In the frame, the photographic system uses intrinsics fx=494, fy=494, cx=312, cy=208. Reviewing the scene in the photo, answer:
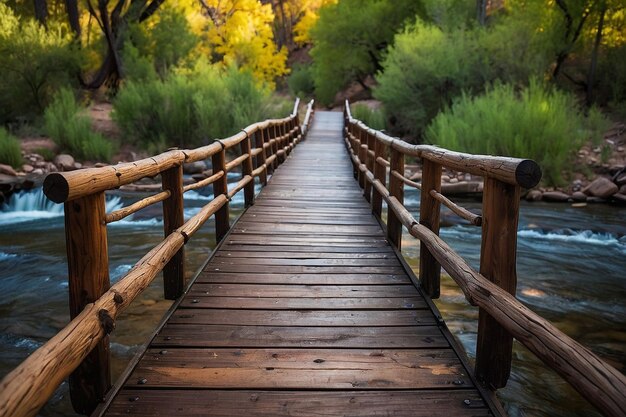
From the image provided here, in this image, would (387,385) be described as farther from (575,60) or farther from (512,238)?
(575,60)

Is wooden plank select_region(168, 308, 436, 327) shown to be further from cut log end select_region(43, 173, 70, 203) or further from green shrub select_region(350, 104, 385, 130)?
green shrub select_region(350, 104, 385, 130)

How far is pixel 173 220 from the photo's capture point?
3.82 meters

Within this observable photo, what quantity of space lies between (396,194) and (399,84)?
13339 millimetres

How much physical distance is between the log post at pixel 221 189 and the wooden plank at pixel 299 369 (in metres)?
2.71

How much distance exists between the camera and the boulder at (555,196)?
11.4 metres

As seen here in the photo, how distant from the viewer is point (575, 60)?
20172 mm

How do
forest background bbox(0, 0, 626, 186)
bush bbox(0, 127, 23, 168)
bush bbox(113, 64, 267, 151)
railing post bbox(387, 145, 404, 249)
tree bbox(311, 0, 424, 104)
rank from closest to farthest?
railing post bbox(387, 145, 404, 249) < forest background bbox(0, 0, 626, 186) < bush bbox(0, 127, 23, 168) < bush bbox(113, 64, 267, 151) < tree bbox(311, 0, 424, 104)

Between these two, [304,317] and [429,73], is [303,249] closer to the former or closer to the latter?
[304,317]

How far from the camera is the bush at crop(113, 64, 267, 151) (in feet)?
54.0

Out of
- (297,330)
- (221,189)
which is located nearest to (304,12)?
(221,189)

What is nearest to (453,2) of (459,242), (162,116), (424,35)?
(424,35)

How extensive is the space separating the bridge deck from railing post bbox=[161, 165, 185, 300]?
178 millimetres

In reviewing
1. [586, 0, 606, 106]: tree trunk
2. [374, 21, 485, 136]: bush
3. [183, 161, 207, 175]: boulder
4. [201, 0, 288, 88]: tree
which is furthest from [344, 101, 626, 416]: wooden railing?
[201, 0, 288, 88]: tree

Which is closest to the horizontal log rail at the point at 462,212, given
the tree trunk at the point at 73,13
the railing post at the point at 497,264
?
the railing post at the point at 497,264
